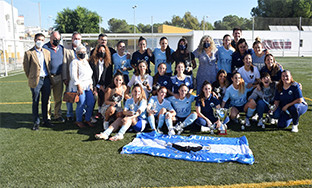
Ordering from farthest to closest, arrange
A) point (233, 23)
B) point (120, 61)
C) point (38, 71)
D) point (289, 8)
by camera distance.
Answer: point (233, 23)
point (289, 8)
point (120, 61)
point (38, 71)

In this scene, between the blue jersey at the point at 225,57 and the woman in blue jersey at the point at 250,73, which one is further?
→ the blue jersey at the point at 225,57

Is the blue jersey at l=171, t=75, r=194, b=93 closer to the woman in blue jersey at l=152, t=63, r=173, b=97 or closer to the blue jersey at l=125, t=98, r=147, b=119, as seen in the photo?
the woman in blue jersey at l=152, t=63, r=173, b=97

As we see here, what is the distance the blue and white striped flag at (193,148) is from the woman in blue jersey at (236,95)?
97cm

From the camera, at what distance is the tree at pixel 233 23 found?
37831mm

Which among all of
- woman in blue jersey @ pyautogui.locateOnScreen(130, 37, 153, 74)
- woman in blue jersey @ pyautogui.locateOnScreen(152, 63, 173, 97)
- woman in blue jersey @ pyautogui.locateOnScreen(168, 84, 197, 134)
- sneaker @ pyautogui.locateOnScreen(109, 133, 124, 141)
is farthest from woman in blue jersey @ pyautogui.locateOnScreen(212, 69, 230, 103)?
sneaker @ pyautogui.locateOnScreen(109, 133, 124, 141)

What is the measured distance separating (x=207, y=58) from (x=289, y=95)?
1651 mm

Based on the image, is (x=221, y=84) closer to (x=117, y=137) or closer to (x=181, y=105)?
(x=181, y=105)

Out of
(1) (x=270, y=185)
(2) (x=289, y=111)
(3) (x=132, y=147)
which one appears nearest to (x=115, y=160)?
(3) (x=132, y=147)

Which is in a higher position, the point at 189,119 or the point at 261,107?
the point at 261,107

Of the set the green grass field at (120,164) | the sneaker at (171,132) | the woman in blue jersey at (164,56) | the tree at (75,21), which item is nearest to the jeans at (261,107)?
the green grass field at (120,164)

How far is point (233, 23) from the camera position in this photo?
5228cm

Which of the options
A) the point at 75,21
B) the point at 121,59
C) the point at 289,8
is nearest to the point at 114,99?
the point at 121,59

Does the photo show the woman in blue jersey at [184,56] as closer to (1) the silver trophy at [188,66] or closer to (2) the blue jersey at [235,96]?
(1) the silver trophy at [188,66]

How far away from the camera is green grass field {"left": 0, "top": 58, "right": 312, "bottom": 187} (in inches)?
116
